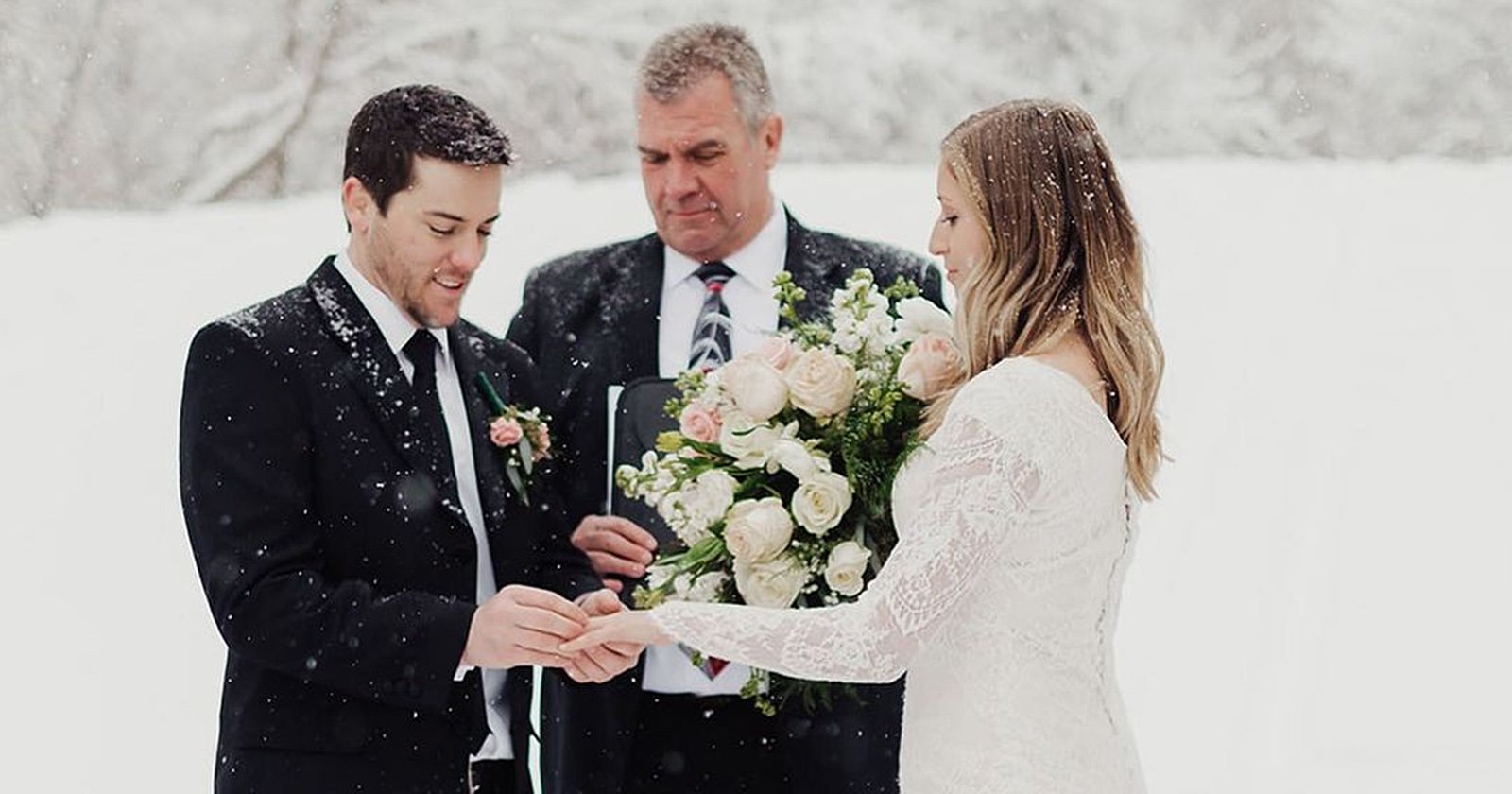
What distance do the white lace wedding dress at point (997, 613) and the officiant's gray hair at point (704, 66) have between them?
4.52 ft

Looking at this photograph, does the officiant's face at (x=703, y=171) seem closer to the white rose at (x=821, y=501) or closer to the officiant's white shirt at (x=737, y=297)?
the officiant's white shirt at (x=737, y=297)

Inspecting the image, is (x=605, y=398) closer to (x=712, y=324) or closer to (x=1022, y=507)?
(x=712, y=324)

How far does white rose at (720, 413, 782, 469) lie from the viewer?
114 inches

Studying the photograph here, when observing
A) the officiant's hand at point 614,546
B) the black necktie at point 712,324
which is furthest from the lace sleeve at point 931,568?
the black necktie at point 712,324

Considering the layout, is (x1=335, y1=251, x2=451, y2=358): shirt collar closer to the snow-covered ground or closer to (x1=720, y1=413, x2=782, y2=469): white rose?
(x1=720, y1=413, x2=782, y2=469): white rose

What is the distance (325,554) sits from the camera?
9.37ft

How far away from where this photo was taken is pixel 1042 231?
2680 millimetres

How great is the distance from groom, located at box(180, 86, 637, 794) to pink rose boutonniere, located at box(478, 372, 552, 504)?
0.9 inches

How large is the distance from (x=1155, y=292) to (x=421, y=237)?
3.97m

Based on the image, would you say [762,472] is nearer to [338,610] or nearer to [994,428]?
[994,428]

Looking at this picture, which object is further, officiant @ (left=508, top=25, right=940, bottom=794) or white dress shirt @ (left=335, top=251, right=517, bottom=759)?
officiant @ (left=508, top=25, right=940, bottom=794)

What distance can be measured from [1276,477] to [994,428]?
15.9 feet

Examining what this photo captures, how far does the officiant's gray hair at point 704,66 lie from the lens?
3.90 meters

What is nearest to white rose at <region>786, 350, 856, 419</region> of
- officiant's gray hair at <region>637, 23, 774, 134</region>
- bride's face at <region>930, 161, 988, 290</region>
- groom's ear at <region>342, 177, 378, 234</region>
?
bride's face at <region>930, 161, 988, 290</region>
